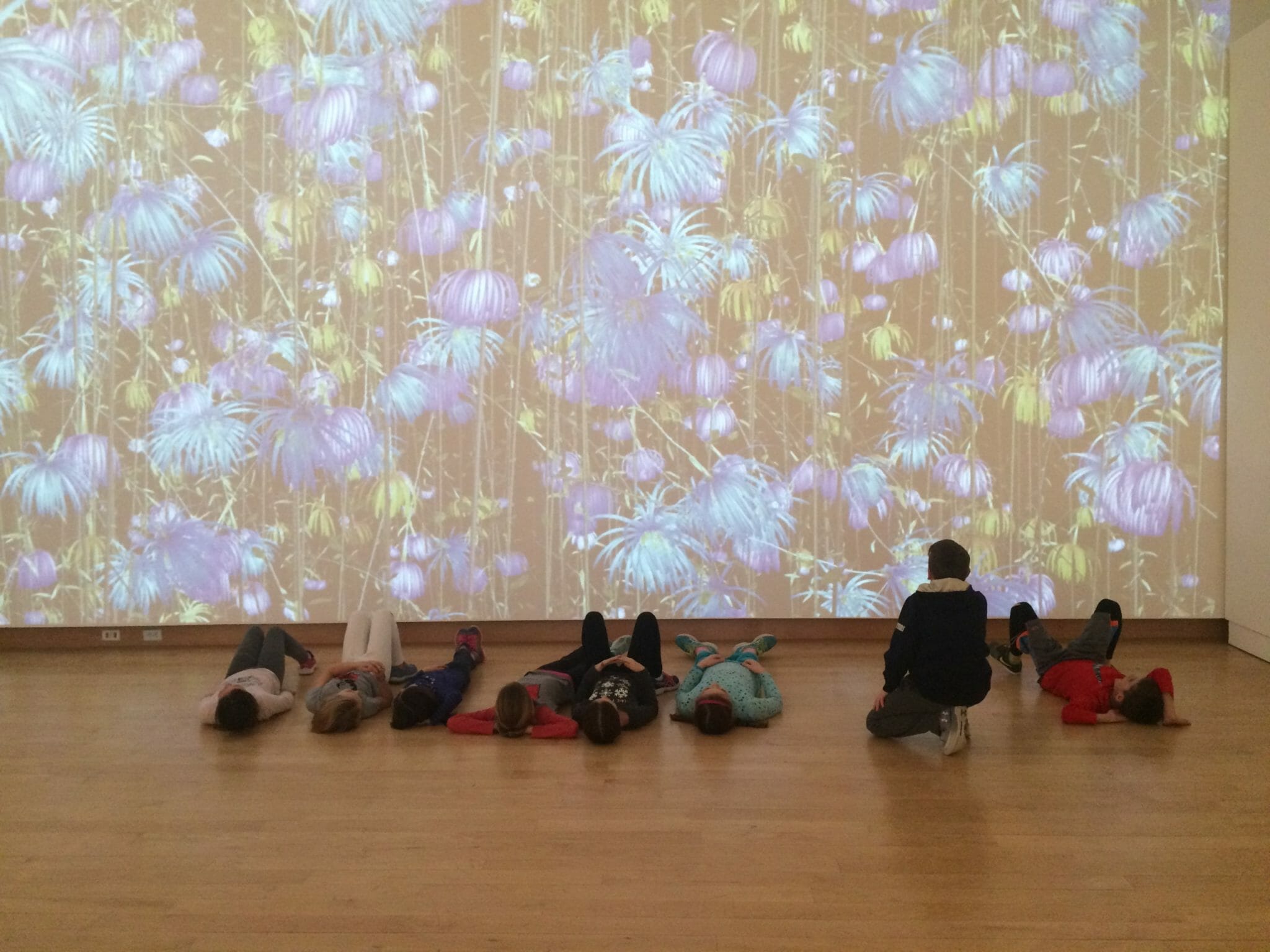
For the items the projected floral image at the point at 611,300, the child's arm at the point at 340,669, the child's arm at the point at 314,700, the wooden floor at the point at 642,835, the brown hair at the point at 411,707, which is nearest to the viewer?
the wooden floor at the point at 642,835

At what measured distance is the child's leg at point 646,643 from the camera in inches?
172

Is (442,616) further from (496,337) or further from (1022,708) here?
(1022,708)

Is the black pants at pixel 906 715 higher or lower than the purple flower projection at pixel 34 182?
lower

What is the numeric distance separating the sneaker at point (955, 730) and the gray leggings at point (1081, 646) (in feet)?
3.02

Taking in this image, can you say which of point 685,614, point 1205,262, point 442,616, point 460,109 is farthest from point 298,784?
point 1205,262

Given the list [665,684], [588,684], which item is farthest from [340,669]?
[665,684]

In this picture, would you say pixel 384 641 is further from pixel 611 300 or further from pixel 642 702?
pixel 611 300

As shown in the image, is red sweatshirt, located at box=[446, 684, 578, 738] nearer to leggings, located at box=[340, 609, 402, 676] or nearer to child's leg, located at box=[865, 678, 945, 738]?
leggings, located at box=[340, 609, 402, 676]

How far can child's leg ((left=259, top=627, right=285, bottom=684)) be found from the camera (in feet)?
14.6

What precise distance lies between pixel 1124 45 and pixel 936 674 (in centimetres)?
324

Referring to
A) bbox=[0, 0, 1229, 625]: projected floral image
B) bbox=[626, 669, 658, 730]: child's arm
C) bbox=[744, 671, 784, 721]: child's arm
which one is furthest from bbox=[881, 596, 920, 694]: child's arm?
bbox=[0, 0, 1229, 625]: projected floral image

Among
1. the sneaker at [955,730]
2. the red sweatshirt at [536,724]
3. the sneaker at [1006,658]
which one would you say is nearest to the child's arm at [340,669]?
the red sweatshirt at [536,724]

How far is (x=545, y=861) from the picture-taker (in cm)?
274

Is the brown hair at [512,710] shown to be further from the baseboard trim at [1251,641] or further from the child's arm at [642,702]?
the baseboard trim at [1251,641]
